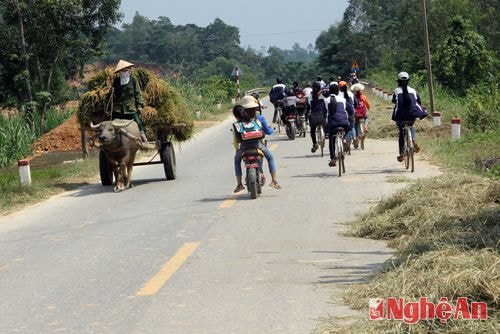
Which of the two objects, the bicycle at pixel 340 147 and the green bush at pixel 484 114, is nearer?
the bicycle at pixel 340 147

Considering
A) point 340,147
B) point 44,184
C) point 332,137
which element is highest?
point 332,137

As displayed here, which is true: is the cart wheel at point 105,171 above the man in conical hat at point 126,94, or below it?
below

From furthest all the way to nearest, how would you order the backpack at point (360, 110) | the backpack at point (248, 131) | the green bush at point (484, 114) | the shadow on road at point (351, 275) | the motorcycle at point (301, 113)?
the motorcycle at point (301, 113), the green bush at point (484, 114), the backpack at point (360, 110), the backpack at point (248, 131), the shadow on road at point (351, 275)

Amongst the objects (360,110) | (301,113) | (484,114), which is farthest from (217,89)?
(360,110)

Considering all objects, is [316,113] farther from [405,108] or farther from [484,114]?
[484,114]

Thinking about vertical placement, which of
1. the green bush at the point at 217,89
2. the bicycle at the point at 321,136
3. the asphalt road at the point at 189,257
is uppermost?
the green bush at the point at 217,89

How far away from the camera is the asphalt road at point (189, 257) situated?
7.27m

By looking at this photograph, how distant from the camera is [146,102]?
59.3ft

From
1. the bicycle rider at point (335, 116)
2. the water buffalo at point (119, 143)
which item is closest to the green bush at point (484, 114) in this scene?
the bicycle rider at point (335, 116)

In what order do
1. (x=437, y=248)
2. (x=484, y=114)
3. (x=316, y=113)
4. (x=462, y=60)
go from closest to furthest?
(x=437, y=248)
(x=316, y=113)
(x=484, y=114)
(x=462, y=60)

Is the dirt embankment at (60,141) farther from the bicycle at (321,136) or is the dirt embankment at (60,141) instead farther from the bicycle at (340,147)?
the bicycle at (340,147)

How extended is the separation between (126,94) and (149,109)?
1.93 ft

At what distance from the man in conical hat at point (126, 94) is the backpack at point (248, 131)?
11.0 feet
